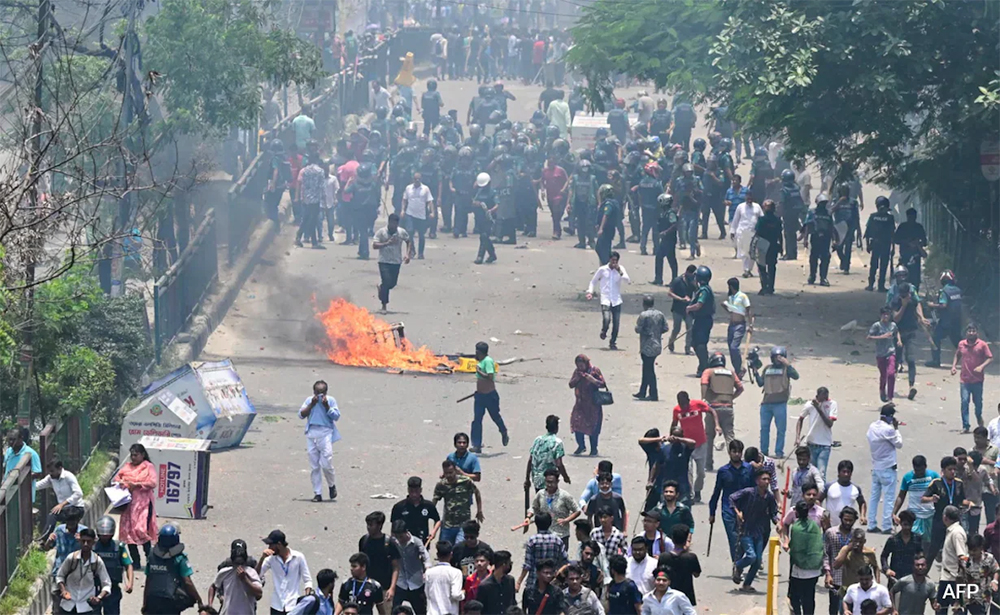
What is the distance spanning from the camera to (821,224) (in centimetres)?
2600

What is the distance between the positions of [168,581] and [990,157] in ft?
A: 48.1

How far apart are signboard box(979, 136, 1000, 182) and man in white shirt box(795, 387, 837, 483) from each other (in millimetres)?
8144

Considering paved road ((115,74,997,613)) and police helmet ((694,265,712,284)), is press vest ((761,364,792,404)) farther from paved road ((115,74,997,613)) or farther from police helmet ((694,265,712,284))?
police helmet ((694,265,712,284))

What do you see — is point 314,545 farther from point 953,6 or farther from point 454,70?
point 454,70

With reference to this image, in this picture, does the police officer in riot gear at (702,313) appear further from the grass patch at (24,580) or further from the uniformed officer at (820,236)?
the grass patch at (24,580)

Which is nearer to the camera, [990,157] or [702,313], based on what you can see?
[702,313]

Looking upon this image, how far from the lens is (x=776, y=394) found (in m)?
17.5

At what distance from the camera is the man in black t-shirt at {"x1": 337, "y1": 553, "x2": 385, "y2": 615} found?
11828 millimetres

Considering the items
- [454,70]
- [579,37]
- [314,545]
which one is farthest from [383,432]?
[454,70]

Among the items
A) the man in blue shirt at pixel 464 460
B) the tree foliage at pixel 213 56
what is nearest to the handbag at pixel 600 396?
the man in blue shirt at pixel 464 460

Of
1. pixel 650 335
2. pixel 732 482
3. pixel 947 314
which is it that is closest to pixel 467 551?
pixel 732 482

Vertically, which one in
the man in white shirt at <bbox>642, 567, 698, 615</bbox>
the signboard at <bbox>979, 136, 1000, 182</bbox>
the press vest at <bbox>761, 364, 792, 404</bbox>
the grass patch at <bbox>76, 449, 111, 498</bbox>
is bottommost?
the grass patch at <bbox>76, 449, 111, 498</bbox>

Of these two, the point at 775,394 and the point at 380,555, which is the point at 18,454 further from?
the point at 775,394

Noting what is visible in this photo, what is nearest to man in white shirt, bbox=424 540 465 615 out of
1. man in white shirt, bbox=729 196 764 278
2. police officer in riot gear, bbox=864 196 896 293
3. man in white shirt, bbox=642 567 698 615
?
man in white shirt, bbox=642 567 698 615
